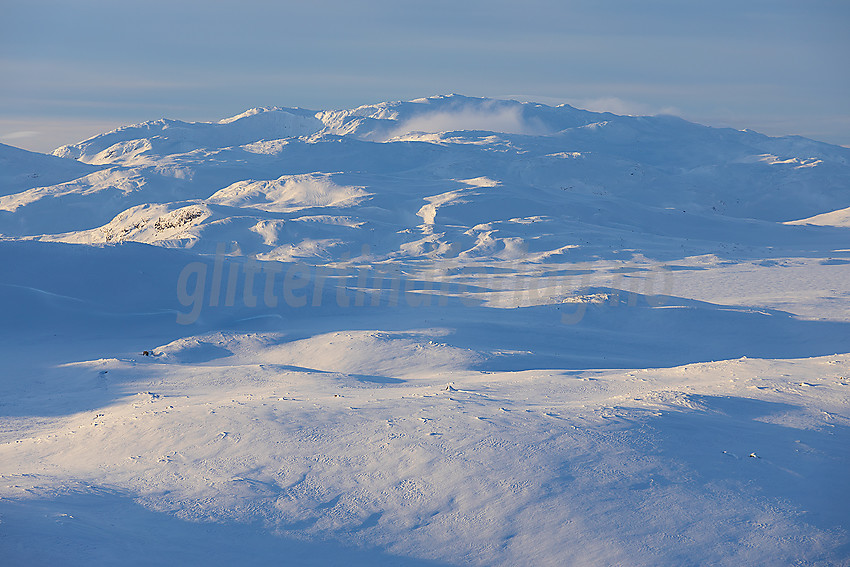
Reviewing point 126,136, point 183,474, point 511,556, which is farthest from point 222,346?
point 126,136

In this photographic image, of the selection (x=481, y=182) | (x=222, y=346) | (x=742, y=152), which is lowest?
(x=222, y=346)

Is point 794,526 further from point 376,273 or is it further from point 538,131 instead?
point 538,131

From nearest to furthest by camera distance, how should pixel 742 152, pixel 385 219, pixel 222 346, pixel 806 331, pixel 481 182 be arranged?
pixel 222 346
pixel 806 331
pixel 385 219
pixel 481 182
pixel 742 152

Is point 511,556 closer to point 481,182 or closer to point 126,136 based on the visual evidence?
point 481,182

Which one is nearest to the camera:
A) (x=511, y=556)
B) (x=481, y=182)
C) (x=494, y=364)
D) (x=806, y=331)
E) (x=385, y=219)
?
(x=511, y=556)

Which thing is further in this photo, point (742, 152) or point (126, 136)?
point (126, 136)

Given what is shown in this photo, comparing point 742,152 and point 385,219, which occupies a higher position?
point 742,152
